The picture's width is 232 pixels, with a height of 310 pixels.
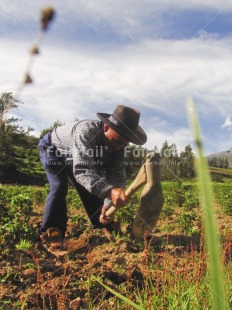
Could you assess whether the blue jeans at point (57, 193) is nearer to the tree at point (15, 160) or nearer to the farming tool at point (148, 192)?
the farming tool at point (148, 192)

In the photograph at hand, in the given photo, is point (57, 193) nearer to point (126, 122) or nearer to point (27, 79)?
point (126, 122)

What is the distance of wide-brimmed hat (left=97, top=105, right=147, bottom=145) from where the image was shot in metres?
4.35

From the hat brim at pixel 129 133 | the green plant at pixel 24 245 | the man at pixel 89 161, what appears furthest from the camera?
the hat brim at pixel 129 133

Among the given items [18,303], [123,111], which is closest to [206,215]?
[18,303]

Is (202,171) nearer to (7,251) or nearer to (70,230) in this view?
(7,251)

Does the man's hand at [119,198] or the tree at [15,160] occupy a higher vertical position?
the tree at [15,160]

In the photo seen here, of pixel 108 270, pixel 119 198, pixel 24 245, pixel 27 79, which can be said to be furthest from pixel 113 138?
pixel 27 79

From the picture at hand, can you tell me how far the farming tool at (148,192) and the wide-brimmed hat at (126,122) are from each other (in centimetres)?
63

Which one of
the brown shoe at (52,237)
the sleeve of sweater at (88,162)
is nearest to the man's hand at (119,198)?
the sleeve of sweater at (88,162)

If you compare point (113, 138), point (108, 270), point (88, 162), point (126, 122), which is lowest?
point (108, 270)

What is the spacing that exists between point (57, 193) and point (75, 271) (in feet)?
5.80

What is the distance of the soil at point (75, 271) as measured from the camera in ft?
8.04

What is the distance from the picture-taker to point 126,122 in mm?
4387

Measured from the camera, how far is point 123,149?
516 cm
